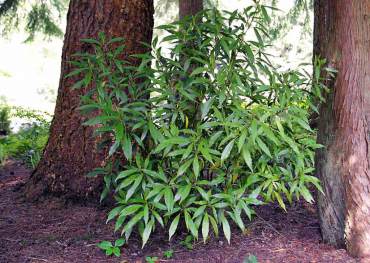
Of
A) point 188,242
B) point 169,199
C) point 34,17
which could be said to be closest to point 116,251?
point 188,242

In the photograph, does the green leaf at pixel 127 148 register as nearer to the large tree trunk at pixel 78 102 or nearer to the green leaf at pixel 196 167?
the green leaf at pixel 196 167

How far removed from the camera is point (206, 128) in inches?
108

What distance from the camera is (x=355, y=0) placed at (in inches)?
112

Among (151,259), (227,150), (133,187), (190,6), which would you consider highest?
(190,6)

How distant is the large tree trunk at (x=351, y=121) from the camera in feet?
9.32

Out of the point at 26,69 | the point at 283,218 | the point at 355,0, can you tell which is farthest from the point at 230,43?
the point at 26,69

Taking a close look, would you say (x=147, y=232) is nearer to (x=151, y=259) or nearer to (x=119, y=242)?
(x=151, y=259)

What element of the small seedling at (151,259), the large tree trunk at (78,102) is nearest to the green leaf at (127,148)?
the small seedling at (151,259)

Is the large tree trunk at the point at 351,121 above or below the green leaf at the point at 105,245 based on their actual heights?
above

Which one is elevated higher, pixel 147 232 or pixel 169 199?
pixel 169 199

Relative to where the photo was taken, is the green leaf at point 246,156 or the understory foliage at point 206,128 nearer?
the green leaf at point 246,156

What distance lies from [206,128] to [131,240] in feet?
3.16

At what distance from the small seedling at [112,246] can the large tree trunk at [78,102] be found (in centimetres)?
74

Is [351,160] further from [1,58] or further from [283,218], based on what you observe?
[1,58]
